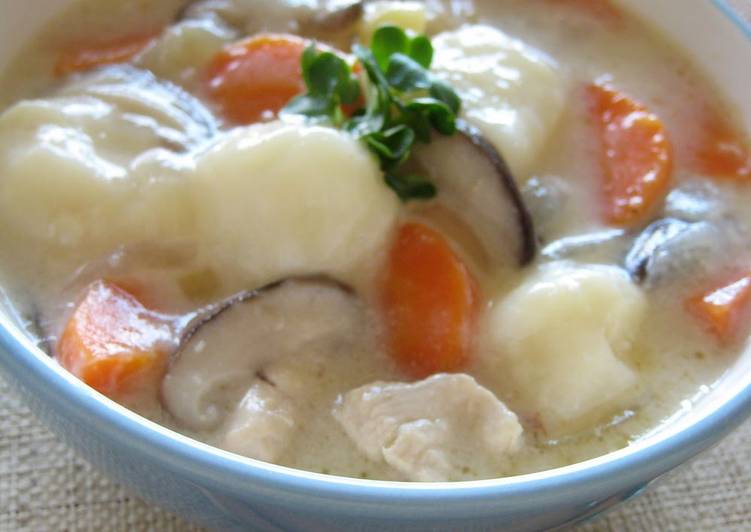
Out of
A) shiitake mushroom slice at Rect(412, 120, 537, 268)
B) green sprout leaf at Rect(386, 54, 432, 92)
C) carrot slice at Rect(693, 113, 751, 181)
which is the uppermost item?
carrot slice at Rect(693, 113, 751, 181)

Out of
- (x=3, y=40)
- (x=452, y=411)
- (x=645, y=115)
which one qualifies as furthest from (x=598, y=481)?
(x=3, y=40)

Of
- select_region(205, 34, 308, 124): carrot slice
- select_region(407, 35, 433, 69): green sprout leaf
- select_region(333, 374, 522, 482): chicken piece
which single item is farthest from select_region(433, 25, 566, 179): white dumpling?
select_region(333, 374, 522, 482): chicken piece

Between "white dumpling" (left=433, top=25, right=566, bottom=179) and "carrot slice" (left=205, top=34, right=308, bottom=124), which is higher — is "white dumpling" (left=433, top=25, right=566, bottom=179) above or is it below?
above

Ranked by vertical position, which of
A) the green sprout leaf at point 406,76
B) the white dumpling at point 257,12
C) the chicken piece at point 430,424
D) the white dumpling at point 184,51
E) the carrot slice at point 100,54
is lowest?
the carrot slice at point 100,54

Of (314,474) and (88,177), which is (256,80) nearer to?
(88,177)

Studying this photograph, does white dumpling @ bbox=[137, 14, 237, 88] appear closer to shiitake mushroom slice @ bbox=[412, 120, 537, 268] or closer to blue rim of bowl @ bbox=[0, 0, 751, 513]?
shiitake mushroom slice @ bbox=[412, 120, 537, 268]

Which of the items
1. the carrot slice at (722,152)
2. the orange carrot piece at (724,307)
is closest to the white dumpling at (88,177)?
the orange carrot piece at (724,307)

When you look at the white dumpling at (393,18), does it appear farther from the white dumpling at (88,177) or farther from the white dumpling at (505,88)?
the white dumpling at (88,177)
